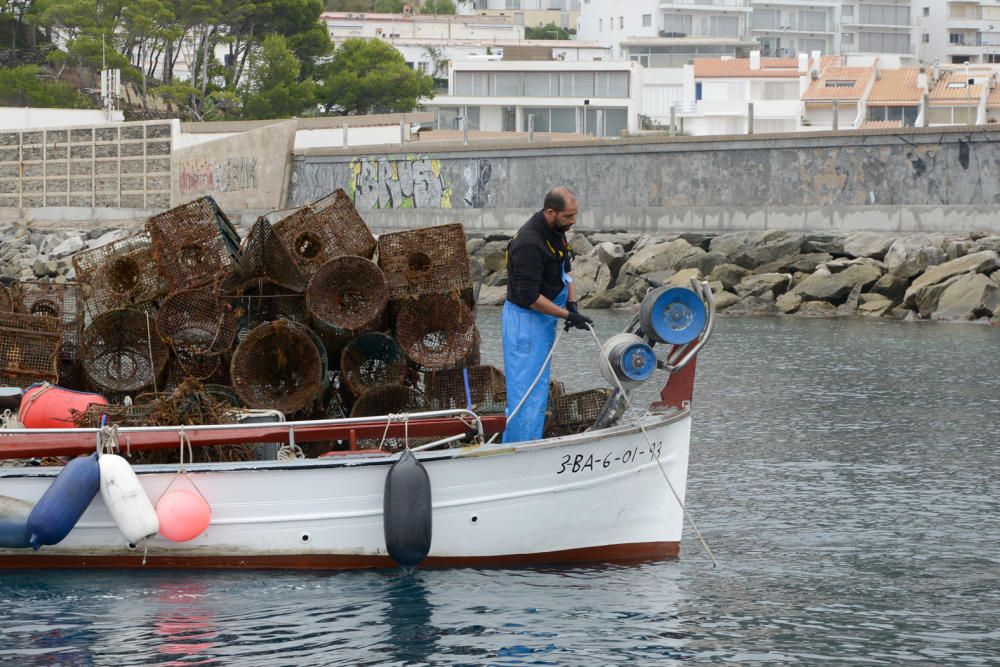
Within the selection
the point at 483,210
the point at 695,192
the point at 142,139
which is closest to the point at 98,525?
the point at 695,192

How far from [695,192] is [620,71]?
40177 mm

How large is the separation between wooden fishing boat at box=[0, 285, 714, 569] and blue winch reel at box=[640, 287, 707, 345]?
5 centimetres

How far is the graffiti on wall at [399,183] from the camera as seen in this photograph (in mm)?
41469

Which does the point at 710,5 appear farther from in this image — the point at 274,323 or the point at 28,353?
the point at 274,323

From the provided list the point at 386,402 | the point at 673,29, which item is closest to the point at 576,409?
the point at 386,402

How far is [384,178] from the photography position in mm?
42719

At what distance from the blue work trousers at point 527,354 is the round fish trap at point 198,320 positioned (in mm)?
2639

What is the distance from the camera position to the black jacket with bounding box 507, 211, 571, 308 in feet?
33.5

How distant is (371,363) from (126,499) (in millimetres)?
2863

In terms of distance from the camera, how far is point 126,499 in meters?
10.1

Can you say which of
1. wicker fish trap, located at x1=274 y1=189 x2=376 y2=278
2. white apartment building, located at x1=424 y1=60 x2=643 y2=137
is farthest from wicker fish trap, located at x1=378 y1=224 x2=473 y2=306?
white apartment building, located at x1=424 y1=60 x2=643 y2=137

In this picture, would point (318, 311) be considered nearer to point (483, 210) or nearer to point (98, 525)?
point (98, 525)

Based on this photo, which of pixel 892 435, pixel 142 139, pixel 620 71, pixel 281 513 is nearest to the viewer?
pixel 281 513

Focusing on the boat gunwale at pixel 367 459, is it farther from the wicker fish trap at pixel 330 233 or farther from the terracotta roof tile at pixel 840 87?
the terracotta roof tile at pixel 840 87
